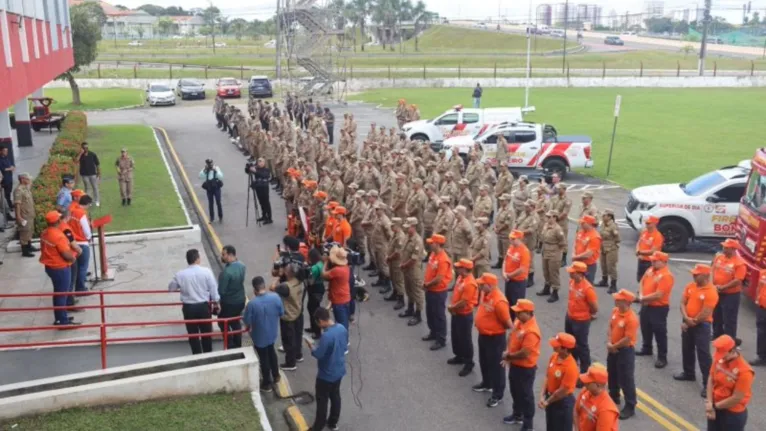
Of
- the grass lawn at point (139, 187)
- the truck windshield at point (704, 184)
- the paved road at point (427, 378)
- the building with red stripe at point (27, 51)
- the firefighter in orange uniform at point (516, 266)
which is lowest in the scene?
the paved road at point (427, 378)

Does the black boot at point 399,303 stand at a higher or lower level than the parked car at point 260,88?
lower

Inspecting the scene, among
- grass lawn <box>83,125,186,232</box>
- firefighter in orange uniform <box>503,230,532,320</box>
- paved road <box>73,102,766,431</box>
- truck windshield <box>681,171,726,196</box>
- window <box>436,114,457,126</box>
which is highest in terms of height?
window <box>436,114,457,126</box>

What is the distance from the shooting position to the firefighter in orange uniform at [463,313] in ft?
30.9

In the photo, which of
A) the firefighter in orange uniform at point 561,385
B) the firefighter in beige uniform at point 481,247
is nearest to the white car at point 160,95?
the firefighter in beige uniform at point 481,247

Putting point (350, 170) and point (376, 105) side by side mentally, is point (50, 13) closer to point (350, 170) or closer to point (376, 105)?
point (350, 170)

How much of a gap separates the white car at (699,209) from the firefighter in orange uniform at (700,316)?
6.33 meters

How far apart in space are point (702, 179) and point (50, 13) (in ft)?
65.2

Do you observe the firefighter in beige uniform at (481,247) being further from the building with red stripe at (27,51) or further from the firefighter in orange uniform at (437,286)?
the building with red stripe at (27,51)

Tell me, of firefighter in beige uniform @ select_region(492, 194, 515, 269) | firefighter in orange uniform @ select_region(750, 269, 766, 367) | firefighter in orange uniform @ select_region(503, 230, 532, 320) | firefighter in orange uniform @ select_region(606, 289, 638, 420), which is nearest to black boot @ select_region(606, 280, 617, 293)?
firefighter in beige uniform @ select_region(492, 194, 515, 269)

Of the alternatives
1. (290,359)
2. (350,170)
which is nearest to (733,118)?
(350,170)

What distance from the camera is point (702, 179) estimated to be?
1596cm

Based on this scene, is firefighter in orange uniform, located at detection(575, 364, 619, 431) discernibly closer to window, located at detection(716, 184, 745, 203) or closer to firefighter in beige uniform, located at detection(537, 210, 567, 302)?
firefighter in beige uniform, located at detection(537, 210, 567, 302)

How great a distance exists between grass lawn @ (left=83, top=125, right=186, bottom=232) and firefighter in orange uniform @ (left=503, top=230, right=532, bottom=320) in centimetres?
818

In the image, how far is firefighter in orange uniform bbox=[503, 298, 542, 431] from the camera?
7914 millimetres
